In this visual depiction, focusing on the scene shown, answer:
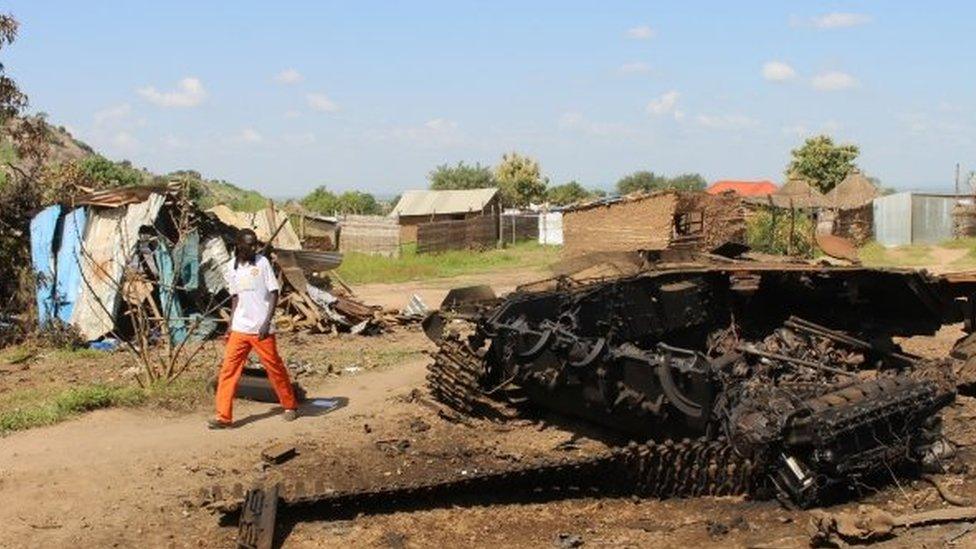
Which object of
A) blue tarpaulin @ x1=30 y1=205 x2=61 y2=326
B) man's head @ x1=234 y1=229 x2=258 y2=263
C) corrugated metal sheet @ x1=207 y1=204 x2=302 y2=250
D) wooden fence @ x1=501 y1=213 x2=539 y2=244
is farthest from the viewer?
wooden fence @ x1=501 y1=213 x2=539 y2=244

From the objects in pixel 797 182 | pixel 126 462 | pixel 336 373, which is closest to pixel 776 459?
pixel 126 462

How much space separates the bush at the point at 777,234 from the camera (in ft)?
97.7

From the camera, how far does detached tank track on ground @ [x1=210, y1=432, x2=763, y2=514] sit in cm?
766

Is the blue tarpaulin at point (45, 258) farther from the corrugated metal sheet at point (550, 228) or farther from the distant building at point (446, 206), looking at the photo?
the distant building at point (446, 206)

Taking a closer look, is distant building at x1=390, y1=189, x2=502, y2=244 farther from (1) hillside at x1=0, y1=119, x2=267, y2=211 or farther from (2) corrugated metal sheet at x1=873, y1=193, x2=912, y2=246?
(2) corrugated metal sheet at x1=873, y1=193, x2=912, y2=246

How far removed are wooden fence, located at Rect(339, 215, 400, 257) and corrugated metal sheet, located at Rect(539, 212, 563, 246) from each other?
8201 mm

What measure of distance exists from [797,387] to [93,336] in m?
11.5

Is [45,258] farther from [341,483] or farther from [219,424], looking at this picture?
[341,483]

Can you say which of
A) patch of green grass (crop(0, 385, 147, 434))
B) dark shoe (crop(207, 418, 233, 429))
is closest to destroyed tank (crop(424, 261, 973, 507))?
dark shoe (crop(207, 418, 233, 429))

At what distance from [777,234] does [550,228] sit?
16879 millimetres

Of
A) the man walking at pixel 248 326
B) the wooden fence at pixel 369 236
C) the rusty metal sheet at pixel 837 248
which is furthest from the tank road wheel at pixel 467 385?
the wooden fence at pixel 369 236

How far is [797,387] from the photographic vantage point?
25.9 ft

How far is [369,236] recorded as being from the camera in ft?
135

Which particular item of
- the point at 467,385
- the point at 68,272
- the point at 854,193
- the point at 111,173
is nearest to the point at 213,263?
the point at 68,272
